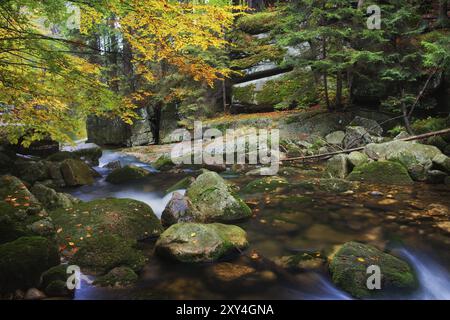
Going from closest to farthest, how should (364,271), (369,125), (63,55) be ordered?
(364,271) → (63,55) → (369,125)

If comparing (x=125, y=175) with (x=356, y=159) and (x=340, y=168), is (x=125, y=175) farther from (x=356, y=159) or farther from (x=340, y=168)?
(x=356, y=159)

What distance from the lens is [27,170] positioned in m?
10.3

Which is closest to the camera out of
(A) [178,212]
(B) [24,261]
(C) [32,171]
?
(B) [24,261]

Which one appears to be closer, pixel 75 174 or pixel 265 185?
pixel 265 185

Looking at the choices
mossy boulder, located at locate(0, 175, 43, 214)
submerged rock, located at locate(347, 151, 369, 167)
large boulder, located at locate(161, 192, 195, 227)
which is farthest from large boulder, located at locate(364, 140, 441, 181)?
mossy boulder, located at locate(0, 175, 43, 214)

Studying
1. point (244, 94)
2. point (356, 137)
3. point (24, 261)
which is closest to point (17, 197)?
point (24, 261)

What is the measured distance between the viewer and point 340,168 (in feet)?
32.9

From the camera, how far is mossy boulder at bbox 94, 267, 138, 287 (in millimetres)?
4363

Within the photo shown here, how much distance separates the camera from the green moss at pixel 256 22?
20.9 metres

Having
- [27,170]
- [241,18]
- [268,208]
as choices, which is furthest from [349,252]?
[241,18]

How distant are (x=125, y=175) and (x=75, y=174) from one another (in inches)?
64.3

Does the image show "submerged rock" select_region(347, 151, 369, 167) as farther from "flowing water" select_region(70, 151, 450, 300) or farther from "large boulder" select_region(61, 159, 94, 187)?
"large boulder" select_region(61, 159, 94, 187)

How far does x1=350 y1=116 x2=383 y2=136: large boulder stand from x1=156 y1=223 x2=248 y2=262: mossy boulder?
9.99 m
